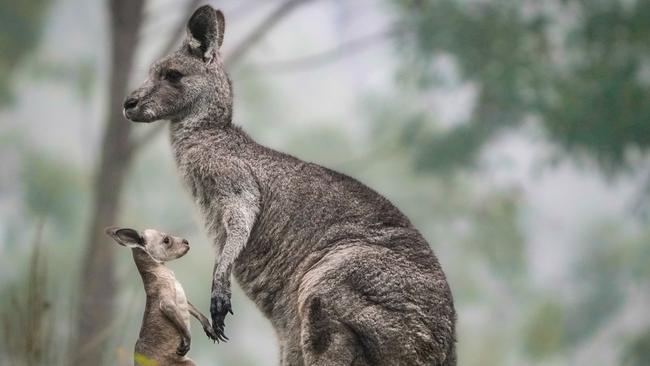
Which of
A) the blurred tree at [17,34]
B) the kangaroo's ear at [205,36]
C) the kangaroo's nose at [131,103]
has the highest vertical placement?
the blurred tree at [17,34]

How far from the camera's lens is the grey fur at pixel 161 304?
4.13m

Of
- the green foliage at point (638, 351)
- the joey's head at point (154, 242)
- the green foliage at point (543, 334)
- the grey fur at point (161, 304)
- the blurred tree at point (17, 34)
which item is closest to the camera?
the grey fur at point (161, 304)

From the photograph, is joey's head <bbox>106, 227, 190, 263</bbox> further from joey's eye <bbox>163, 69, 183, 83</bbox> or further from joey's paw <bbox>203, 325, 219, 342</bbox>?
joey's eye <bbox>163, 69, 183, 83</bbox>

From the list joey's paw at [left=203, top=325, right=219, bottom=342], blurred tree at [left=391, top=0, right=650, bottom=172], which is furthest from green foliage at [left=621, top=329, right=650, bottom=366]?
joey's paw at [left=203, top=325, right=219, bottom=342]

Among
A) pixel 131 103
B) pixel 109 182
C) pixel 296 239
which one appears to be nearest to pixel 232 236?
pixel 296 239

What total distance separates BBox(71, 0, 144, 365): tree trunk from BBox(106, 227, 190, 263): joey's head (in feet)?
21.3

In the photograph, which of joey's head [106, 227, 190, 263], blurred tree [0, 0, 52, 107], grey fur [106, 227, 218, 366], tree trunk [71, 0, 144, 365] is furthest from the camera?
blurred tree [0, 0, 52, 107]

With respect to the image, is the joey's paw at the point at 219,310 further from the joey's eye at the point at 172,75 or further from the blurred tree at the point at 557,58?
the blurred tree at the point at 557,58

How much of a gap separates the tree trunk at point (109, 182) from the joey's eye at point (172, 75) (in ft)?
20.0

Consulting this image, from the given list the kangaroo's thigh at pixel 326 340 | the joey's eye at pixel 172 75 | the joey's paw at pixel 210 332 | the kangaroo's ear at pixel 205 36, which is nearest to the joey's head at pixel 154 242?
the joey's paw at pixel 210 332

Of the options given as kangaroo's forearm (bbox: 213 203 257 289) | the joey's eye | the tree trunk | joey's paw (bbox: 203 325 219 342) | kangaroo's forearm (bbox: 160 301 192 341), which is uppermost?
the tree trunk

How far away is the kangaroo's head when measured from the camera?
4852 millimetres

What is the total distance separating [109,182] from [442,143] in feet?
21.1

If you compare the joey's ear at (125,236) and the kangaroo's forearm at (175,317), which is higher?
the joey's ear at (125,236)
